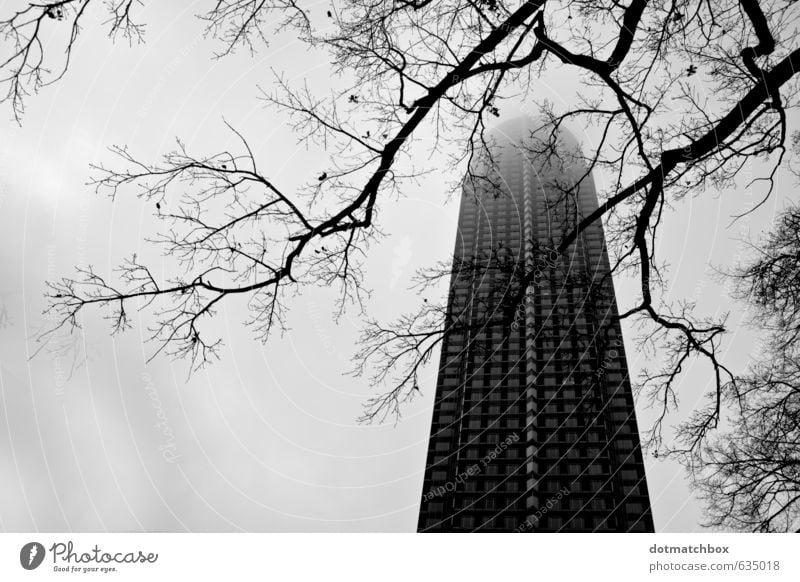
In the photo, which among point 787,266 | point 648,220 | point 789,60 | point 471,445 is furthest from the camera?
point 471,445

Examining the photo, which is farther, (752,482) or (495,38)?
(752,482)

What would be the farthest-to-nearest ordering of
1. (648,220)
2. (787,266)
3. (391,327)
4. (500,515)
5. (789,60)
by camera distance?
(500,515)
(787,266)
(648,220)
(391,327)
(789,60)

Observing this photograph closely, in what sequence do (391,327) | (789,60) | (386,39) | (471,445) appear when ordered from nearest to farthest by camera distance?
(386,39) < (789,60) < (391,327) < (471,445)

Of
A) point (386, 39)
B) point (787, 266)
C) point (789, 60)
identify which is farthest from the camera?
point (787, 266)

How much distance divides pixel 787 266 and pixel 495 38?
4.33 metres

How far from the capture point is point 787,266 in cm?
534

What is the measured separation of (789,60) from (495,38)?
2.63 m
